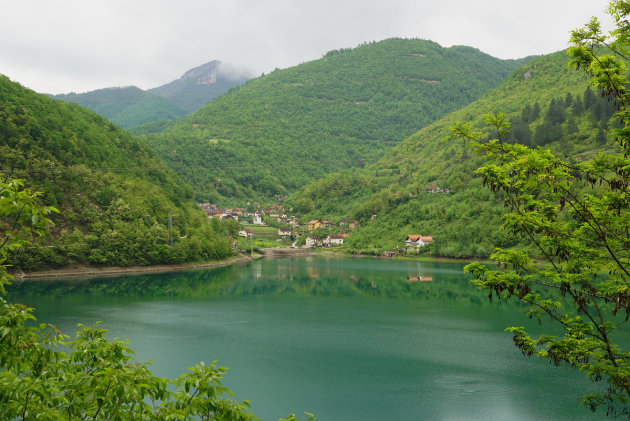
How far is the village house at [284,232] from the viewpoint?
95.2 metres

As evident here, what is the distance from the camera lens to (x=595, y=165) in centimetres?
592

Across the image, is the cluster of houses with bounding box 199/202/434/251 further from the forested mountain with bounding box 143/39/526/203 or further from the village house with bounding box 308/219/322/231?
the forested mountain with bounding box 143/39/526/203

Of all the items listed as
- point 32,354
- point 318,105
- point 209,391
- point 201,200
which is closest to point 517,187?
point 209,391

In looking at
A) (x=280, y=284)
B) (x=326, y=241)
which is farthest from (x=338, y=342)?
(x=326, y=241)

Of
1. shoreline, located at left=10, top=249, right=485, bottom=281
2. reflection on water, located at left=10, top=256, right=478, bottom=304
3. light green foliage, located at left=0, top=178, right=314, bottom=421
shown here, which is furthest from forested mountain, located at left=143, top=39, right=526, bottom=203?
light green foliage, located at left=0, top=178, right=314, bottom=421

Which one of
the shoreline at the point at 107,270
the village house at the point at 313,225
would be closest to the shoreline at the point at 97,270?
the shoreline at the point at 107,270

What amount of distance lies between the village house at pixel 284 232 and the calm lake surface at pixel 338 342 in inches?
1920

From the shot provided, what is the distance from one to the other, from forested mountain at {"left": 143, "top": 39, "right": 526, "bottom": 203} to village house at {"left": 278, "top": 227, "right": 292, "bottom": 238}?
79.1 ft

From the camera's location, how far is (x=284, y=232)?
96688 millimetres

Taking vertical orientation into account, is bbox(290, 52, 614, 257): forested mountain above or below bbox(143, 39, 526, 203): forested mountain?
below

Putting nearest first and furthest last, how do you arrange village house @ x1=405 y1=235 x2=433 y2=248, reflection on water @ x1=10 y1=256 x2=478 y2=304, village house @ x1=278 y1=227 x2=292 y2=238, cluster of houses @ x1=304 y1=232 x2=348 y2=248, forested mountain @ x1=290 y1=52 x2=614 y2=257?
reflection on water @ x1=10 y1=256 x2=478 y2=304, forested mountain @ x1=290 y1=52 x2=614 y2=257, village house @ x1=405 y1=235 x2=433 y2=248, cluster of houses @ x1=304 y1=232 x2=348 y2=248, village house @ x1=278 y1=227 x2=292 y2=238

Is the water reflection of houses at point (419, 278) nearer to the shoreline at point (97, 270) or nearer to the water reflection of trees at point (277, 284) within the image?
the water reflection of trees at point (277, 284)

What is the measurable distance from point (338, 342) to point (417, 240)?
2063 inches

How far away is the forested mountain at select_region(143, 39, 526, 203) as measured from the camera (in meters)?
121
